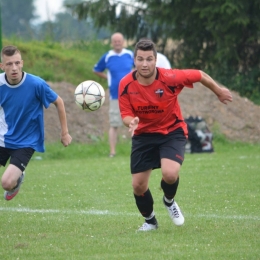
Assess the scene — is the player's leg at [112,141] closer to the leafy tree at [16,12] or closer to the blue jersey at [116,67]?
the blue jersey at [116,67]

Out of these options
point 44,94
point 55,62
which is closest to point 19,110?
point 44,94

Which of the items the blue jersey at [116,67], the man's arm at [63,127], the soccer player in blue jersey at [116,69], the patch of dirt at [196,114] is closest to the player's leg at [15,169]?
the man's arm at [63,127]

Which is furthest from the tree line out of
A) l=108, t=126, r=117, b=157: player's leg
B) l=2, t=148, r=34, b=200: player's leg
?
l=2, t=148, r=34, b=200: player's leg

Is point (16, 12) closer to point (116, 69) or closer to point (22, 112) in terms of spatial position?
point (116, 69)

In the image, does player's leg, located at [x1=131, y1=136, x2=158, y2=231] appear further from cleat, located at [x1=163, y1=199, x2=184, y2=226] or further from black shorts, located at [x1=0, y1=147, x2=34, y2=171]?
black shorts, located at [x1=0, y1=147, x2=34, y2=171]

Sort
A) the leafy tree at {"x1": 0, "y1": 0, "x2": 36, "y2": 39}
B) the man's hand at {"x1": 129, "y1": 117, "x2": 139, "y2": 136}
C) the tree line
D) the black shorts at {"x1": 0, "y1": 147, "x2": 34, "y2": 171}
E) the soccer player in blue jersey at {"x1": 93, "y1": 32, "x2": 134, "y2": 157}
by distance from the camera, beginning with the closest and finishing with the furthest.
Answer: the man's hand at {"x1": 129, "y1": 117, "x2": 139, "y2": 136}, the black shorts at {"x1": 0, "y1": 147, "x2": 34, "y2": 171}, the soccer player in blue jersey at {"x1": 93, "y1": 32, "x2": 134, "y2": 157}, the tree line, the leafy tree at {"x1": 0, "y1": 0, "x2": 36, "y2": 39}

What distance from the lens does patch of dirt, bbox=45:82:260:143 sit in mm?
18141

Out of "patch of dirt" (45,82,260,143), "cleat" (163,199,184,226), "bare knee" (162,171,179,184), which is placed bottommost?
"patch of dirt" (45,82,260,143)

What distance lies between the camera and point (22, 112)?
7.78 m

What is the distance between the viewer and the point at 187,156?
1537 centimetres

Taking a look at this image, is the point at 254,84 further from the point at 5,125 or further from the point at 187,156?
the point at 5,125

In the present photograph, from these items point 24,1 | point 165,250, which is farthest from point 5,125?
point 24,1

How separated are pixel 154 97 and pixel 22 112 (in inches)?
58.8

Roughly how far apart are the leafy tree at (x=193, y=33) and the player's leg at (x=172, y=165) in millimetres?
12742
